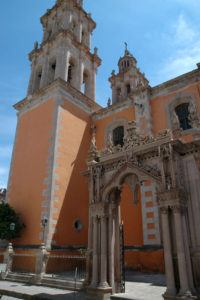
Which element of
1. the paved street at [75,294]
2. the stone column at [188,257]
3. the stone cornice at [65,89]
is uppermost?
the stone cornice at [65,89]

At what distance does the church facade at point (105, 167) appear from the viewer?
6840 mm

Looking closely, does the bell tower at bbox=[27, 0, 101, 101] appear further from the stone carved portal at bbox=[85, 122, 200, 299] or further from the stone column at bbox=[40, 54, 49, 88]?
the stone carved portal at bbox=[85, 122, 200, 299]

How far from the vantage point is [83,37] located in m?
24.1

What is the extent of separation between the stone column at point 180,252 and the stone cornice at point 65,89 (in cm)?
1329

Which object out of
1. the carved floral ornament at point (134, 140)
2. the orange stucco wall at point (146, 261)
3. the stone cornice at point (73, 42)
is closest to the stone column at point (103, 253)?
the carved floral ornament at point (134, 140)

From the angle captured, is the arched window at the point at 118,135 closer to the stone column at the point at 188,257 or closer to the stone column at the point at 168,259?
the stone column at the point at 168,259

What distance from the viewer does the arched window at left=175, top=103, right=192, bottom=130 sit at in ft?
46.7

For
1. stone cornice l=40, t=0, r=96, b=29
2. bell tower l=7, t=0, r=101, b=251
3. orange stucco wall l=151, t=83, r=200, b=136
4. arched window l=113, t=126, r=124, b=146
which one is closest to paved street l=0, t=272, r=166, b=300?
bell tower l=7, t=0, r=101, b=251

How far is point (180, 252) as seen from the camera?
608 centimetres

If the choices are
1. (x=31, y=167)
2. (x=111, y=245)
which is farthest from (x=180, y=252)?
(x=31, y=167)

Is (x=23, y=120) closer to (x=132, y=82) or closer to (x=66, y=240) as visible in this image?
(x=66, y=240)

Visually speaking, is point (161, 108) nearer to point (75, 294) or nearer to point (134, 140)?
point (134, 140)

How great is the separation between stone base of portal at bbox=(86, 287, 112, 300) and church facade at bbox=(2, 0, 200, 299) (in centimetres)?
3

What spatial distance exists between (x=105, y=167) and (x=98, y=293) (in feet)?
13.3
